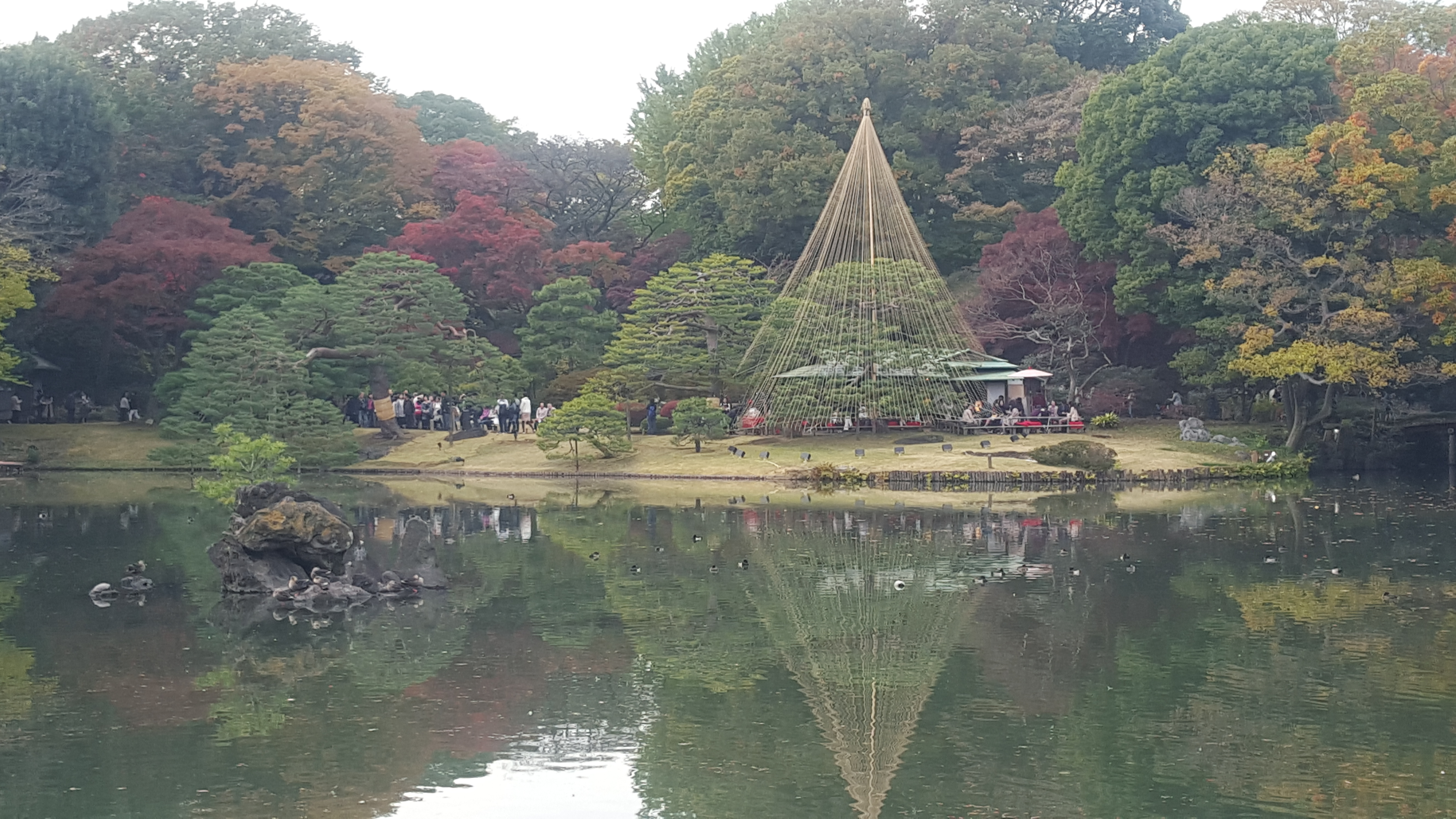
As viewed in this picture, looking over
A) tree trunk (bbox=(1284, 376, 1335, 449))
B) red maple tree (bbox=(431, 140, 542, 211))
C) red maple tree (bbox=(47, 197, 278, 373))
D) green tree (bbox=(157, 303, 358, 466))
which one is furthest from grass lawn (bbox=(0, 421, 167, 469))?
tree trunk (bbox=(1284, 376, 1335, 449))

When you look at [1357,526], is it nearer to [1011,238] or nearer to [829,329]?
[829,329]

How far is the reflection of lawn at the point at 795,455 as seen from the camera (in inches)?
1385

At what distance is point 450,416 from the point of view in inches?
1727

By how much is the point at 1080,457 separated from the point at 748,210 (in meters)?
16.7

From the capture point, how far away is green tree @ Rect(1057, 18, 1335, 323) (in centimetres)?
3850

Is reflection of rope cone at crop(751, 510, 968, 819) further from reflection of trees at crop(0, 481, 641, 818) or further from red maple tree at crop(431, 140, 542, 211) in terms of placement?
red maple tree at crop(431, 140, 542, 211)

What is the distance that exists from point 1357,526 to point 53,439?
33716 mm

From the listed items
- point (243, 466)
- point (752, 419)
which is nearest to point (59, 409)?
point (752, 419)

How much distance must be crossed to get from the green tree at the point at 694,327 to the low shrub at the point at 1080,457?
32.0 ft

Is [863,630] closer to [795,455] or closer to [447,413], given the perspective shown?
[795,455]

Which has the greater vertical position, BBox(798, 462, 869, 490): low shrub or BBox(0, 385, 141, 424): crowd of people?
BBox(0, 385, 141, 424): crowd of people

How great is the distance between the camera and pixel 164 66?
2052 inches

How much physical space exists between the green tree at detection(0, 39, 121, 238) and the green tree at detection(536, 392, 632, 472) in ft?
56.3

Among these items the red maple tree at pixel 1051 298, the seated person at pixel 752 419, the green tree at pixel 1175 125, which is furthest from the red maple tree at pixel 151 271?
the green tree at pixel 1175 125
